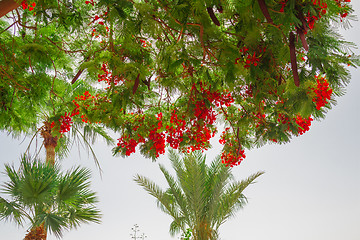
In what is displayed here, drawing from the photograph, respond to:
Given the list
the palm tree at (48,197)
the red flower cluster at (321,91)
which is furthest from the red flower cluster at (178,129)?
the palm tree at (48,197)

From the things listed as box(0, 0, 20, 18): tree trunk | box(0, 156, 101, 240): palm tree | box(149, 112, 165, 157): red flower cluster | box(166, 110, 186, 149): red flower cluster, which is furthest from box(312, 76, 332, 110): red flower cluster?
box(0, 156, 101, 240): palm tree

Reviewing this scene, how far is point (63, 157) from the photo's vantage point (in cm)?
816

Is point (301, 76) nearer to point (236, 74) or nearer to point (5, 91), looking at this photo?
point (236, 74)

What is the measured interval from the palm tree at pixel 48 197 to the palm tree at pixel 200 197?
1.61m

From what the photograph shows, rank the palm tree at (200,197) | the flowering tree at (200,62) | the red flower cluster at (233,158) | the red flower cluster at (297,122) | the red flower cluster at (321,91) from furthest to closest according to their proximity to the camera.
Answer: the palm tree at (200,197) → the red flower cluster at (233,158) → the red flower cluster at (297,122) → the red flower cluster at (321,91) → the flowering tree at (200,62)

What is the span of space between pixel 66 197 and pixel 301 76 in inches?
177

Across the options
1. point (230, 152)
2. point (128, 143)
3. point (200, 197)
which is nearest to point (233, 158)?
point (230, 152)

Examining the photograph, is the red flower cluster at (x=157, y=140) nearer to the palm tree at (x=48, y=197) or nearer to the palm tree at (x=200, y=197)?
the palm tree at (x=48, y=197)

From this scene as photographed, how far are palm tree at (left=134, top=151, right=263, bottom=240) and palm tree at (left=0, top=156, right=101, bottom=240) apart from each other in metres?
1.61

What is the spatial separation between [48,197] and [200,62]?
383 cm

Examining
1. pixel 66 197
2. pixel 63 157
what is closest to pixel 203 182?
pixel 66 197

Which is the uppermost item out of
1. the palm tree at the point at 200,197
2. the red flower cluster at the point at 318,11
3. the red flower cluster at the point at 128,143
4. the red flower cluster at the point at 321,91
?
the palm tree at the point at 200,197

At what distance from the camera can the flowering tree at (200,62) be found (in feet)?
5.31

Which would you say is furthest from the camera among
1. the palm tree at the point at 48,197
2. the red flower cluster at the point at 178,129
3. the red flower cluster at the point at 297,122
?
the palm tree at the point at 48,197
